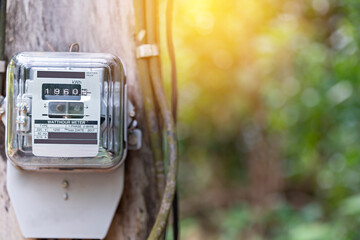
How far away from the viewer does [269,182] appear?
231 inches

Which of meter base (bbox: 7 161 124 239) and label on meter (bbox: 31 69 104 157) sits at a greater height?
label on meter (bbox: 31 69 104 157)

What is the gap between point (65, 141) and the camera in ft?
2.48

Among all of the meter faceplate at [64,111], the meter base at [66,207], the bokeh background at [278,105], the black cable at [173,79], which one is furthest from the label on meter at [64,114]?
the bokeh background at [278,105]

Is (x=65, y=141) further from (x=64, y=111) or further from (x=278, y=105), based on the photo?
(x=278, y=105)

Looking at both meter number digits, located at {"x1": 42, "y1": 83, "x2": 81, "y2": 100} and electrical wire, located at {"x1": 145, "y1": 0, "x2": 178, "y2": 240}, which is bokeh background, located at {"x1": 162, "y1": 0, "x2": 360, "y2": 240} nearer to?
electrical wire, located at {"x1": 145, "y1": 0, "x2": 178, "y2": 240}

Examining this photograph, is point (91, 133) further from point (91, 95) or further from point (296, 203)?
point (296, 203)

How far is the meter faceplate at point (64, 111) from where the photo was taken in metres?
0.76

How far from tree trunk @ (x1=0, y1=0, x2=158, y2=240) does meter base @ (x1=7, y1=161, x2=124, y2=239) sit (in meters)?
0.04

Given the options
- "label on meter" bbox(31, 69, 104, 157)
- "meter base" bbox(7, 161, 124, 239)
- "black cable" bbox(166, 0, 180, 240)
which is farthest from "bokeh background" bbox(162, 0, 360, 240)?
"label on meter" bbox(31, 69, 104, 157)

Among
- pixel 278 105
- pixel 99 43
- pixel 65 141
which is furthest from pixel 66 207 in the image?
pixel 278 105

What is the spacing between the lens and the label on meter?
75 centimetres

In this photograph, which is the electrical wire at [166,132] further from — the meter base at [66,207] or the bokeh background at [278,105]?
the bokeh background at [278,105]

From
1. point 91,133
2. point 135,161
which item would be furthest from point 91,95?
point 135,161

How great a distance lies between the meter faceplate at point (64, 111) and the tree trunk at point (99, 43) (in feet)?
0.30
